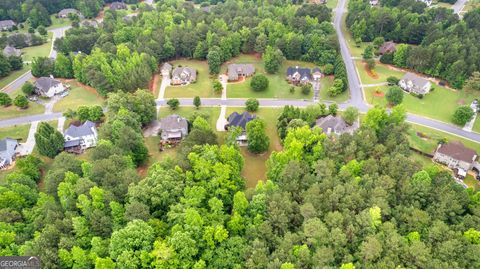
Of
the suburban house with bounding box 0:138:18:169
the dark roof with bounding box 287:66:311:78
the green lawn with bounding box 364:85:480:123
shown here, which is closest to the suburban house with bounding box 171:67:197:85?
the dark roof with bounding box 287:66:311:78

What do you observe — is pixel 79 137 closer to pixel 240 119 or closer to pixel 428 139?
pixel 240 119

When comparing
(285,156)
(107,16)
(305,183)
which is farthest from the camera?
(107,16)

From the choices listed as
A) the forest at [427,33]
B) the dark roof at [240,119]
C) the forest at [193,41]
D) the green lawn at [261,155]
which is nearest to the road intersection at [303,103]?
the green lawn at [261,155]

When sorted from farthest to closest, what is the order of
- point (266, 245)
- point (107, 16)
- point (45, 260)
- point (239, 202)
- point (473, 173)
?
point (107, 16)
point (473, 173)
point (239, 202)
point (266, 245)
point (45, 260)

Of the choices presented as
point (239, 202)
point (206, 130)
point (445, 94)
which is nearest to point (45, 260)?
point (239, 202)

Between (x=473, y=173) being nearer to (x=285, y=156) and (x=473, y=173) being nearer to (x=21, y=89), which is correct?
(x=285, y=156)

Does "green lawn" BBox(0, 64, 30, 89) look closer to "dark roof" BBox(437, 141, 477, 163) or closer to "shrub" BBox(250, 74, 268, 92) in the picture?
"shrub" BBox(250, 74, 268, 92)

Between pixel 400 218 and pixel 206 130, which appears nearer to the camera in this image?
pixel 400 218
